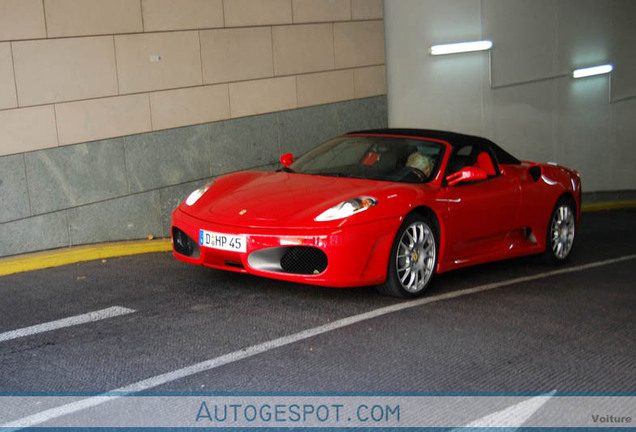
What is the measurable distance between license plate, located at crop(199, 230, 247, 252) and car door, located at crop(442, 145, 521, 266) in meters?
1.72

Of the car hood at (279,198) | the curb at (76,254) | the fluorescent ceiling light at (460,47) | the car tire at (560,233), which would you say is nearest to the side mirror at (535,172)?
the car tire at (560,233)

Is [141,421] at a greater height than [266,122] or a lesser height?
lesser

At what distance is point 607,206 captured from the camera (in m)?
15.9

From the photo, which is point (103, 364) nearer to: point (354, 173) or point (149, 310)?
point (149, 310)

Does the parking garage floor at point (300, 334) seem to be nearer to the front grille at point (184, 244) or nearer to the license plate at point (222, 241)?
the front grille at point (184, 244)

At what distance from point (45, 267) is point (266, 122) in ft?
12.2

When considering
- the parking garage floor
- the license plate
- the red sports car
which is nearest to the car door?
the red sports car

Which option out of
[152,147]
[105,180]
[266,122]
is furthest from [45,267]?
[266,122]

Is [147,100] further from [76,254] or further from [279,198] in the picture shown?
[279,198]

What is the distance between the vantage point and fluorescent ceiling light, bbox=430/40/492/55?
12727 mm

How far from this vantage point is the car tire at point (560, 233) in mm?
8020

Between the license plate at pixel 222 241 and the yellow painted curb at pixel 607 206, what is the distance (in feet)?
36.3

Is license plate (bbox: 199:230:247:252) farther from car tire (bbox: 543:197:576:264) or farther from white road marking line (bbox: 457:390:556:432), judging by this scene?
car tire (bbox: 543:197:576:264)

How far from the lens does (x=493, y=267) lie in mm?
7848
